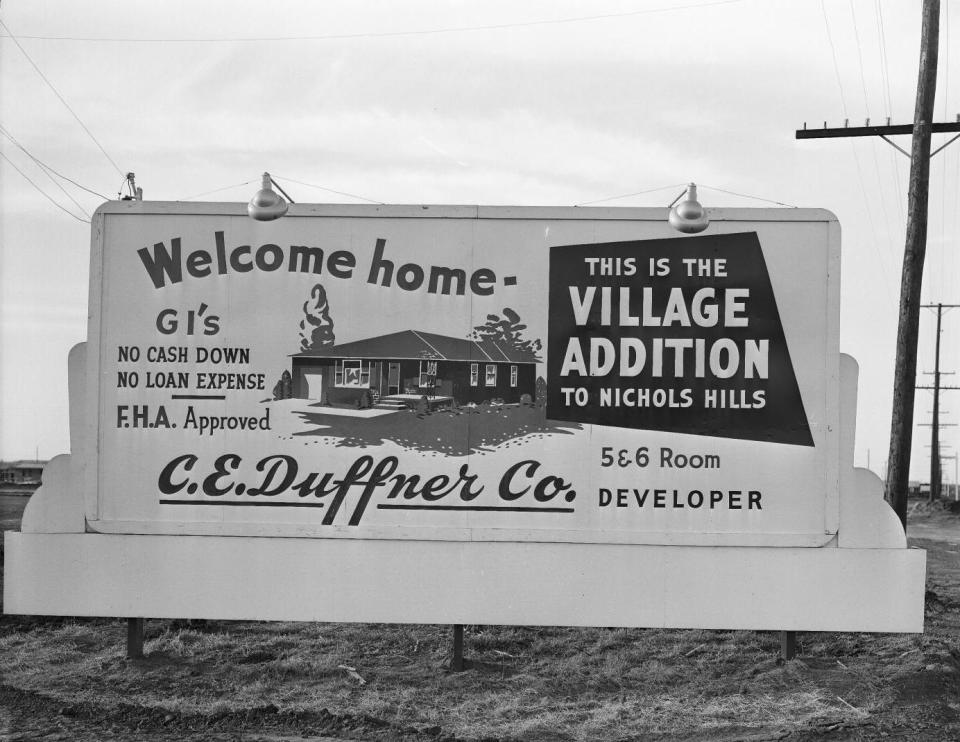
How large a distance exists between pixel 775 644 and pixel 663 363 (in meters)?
3.14

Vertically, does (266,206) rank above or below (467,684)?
above

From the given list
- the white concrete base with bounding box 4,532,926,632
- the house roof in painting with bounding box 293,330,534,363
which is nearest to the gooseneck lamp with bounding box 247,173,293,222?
the house roof in painting with bounding box 293,330,534,363

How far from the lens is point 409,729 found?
6336 mm

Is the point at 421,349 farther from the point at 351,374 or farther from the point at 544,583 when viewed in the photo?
the point at 544,583

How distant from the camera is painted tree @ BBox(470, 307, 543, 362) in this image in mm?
6801

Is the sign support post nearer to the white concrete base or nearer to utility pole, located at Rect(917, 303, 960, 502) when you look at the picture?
the white concrete base

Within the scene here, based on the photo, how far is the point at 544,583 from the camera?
22.1 ft

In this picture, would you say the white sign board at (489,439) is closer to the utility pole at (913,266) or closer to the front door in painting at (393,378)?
the front door in painting at (393,378)

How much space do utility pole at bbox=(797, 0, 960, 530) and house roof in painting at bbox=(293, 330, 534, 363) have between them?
6178mm

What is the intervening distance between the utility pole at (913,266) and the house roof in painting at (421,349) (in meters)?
6.18

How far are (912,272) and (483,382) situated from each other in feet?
21.8

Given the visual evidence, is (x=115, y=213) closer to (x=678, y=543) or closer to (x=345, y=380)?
(x=345, y=380)

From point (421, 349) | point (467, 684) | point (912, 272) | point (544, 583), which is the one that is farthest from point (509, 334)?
point (912, 272)

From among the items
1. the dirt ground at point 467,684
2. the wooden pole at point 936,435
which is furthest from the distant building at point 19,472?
the wooden pole at point 936,435
